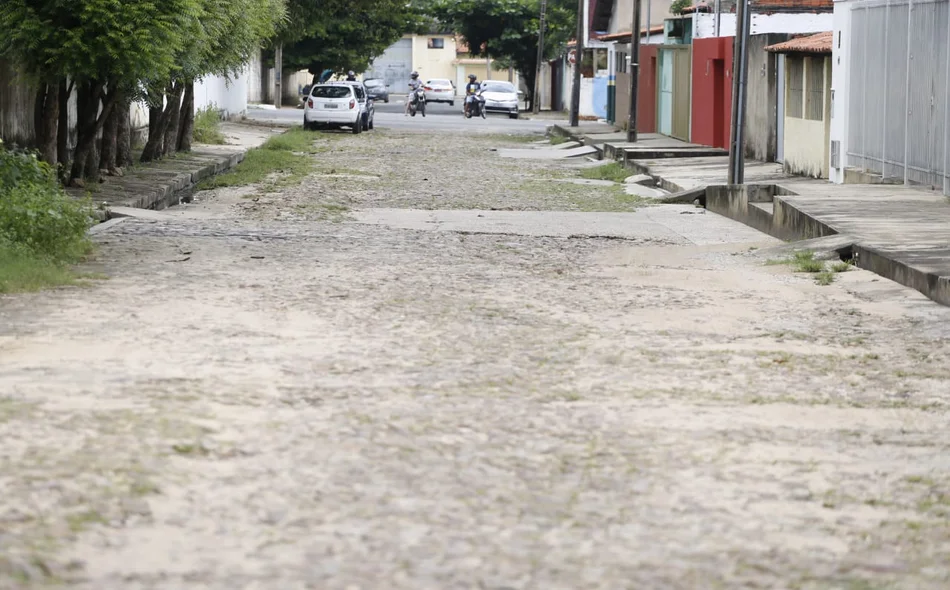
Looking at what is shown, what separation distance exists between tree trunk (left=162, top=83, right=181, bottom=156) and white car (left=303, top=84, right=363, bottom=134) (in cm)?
1178

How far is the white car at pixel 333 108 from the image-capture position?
4012cm

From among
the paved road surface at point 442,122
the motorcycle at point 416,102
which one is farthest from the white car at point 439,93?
the motorcycle at point 416,102

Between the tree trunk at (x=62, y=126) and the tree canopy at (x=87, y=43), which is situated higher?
the tree canopy at (x=87, y=43)

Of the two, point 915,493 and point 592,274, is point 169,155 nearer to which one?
point 592,274

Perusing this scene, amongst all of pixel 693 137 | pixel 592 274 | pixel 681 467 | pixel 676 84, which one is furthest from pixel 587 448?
pixel 676 84

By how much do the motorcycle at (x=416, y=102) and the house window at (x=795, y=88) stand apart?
101 feet

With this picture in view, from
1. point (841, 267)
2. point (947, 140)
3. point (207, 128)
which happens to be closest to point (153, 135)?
point (207, 128)

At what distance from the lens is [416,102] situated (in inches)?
2174

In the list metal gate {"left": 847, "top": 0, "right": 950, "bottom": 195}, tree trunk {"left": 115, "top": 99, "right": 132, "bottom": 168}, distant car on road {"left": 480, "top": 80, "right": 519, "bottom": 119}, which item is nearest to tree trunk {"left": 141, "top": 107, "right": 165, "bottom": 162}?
tree trunk {"left": 115, "top": 99, "right": 132, "bottom": 168}

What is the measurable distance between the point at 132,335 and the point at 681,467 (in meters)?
3.78

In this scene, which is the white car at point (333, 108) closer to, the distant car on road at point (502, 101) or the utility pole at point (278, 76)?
the distant car on road at point (502, 101)

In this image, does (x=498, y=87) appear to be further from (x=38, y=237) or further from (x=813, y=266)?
(x=38, y=237)

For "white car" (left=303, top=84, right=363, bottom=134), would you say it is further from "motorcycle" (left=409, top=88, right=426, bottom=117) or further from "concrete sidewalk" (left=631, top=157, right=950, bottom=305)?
"concrete sidewalk" (left=631, top=157, right=950, bottom=305)

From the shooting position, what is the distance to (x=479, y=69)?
11006 cm
